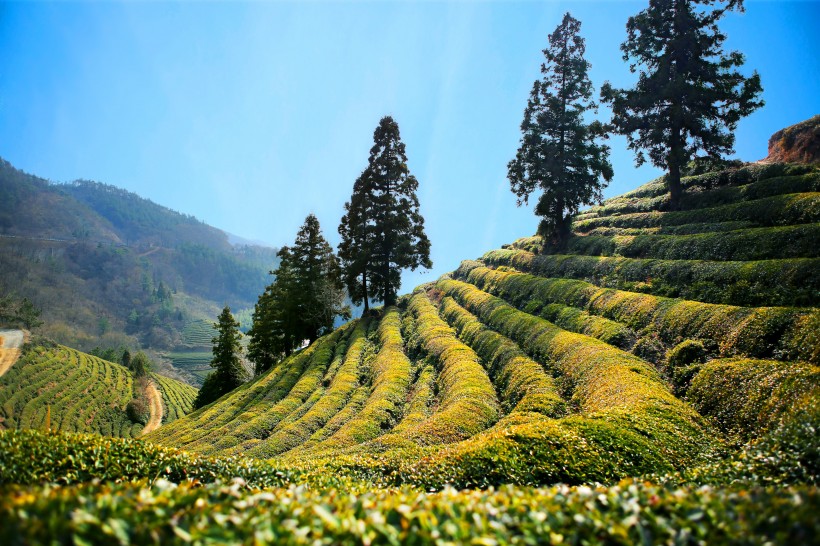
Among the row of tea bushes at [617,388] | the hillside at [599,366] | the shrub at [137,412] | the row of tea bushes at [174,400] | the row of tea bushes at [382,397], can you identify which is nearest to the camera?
the hillside at [599,366]

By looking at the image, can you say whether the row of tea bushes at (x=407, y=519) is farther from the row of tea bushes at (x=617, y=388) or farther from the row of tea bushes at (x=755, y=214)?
the row of tea bushes at (x=755, y=214)

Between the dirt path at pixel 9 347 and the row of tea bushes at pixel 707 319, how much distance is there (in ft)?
352

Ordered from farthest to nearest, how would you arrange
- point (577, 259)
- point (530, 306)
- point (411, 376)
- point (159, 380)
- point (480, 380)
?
point (159, 380) → point (577, 259) → point (530, 306) → point (411, 376) → point (480, 380)

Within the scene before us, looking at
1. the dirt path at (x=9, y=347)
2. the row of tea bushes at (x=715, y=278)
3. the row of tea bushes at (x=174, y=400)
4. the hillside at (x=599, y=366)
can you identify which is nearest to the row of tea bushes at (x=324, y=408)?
the hillside at (x=599, y=366)

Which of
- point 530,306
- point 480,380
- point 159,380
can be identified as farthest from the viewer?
point 159,380

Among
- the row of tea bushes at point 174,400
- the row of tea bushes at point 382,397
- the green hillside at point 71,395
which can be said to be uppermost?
the row of tea bushes at point 382,397

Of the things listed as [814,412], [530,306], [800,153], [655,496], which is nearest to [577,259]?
[530,306]

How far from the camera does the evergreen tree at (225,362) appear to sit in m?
48.8

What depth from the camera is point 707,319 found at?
1438cm

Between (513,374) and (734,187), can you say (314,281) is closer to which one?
(513,374)

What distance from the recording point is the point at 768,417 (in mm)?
9617

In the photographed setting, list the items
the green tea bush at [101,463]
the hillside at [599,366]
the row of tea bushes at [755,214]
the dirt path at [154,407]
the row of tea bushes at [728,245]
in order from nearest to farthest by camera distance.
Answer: the green tea bush at [101,463], the hillside at [599,366], the row of tea bushes at [728,245], the row of tea bushes at [755,214], the dirt path at [154,407]

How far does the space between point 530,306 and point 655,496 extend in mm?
22195

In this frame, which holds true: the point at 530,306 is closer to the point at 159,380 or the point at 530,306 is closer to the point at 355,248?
the point at 355,248
